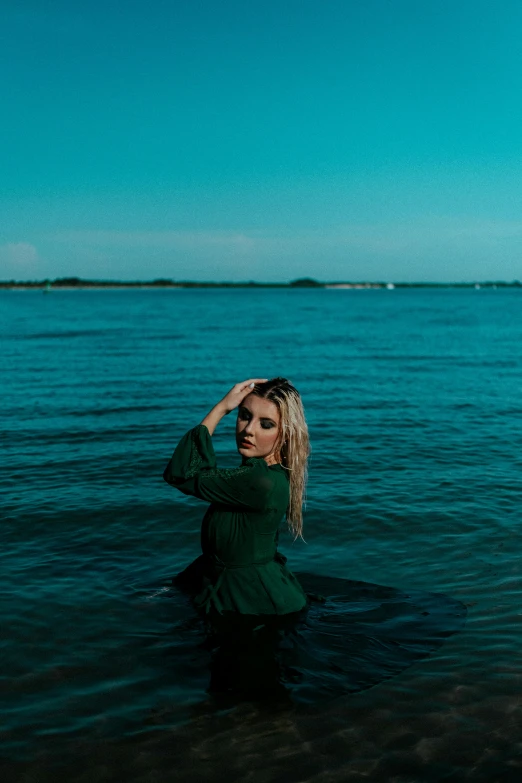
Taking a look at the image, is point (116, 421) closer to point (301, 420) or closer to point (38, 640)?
point (38, 640)

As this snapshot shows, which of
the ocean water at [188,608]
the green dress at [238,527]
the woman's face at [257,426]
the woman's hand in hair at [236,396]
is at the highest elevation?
the woman's hand in hair at [236,396]

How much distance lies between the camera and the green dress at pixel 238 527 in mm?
5969

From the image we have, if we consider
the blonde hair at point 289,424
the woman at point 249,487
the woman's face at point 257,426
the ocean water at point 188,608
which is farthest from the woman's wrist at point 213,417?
the ocean water at point 188,608

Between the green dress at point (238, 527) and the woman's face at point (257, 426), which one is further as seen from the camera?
the woman's face at point (257, 426)

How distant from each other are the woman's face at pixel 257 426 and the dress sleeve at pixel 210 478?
23 cm

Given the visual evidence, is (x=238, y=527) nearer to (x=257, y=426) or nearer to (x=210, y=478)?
A: (x=210, y=478)

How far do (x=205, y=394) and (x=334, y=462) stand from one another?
9.99 m

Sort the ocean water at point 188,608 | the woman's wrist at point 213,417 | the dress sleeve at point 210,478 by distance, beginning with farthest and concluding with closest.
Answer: the woman's wrist at point 213,417, the dress sleeve at point 210,478, the ocean water at point 188,608

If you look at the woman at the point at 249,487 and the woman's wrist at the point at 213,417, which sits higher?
the woman's wrist at the point at 213,417

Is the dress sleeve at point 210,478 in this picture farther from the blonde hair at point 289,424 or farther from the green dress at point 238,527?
the blonde hair at point 289,424

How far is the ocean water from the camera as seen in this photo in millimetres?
5402

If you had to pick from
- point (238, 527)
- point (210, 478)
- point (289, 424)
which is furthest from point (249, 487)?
point (289, 424)

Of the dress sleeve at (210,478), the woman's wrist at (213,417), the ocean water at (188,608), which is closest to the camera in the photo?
the ocean water at (188,608)

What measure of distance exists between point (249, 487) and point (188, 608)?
231cm
